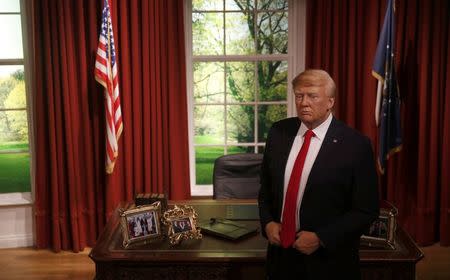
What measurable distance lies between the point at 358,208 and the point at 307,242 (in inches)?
8.7

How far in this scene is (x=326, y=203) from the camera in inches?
72.7

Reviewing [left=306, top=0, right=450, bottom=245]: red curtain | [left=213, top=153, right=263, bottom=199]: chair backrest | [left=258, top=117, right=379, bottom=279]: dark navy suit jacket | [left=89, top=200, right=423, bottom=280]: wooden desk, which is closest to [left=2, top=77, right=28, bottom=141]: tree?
[left=306, top=0, right=450, bottom=245]: red curtain

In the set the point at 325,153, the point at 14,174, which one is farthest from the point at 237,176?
the point at 14,174

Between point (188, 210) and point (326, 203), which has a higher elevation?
point (326, 203)

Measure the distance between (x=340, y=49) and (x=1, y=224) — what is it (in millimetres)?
3092

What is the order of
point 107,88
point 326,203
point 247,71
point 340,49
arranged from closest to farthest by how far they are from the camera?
point 326,203
point 107,88
point 340,49
point 247,71

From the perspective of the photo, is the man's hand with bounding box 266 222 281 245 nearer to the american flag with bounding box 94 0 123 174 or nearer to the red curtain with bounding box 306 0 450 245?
the american flag with bounding box 94 0 123 174

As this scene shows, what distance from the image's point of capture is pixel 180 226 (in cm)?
241

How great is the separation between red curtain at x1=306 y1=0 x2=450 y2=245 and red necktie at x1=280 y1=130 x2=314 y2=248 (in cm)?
228

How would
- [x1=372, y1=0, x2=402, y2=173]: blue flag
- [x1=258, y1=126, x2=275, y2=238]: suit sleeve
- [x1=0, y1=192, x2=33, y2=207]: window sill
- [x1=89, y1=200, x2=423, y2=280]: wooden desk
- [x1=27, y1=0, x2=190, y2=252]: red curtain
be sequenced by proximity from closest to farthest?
[x1=258, y1=126, x2=275, y2=238]: suit sleeve → [x1=89, y1=200, x2=423, y2=280]: wooden desk → [x1=372, y1=0, x2=402, y2=173]: blue flag → [x1=27, y1=0, x2=190, y2=252]: red curtain → [x1=0, y1=192, x2=33, y2=207]: window sill

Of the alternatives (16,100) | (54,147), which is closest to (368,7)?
(54,147)

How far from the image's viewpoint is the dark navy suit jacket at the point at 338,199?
182 cm

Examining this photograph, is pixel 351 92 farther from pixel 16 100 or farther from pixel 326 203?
pixel 16 100

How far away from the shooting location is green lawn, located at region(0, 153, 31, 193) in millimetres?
9170
